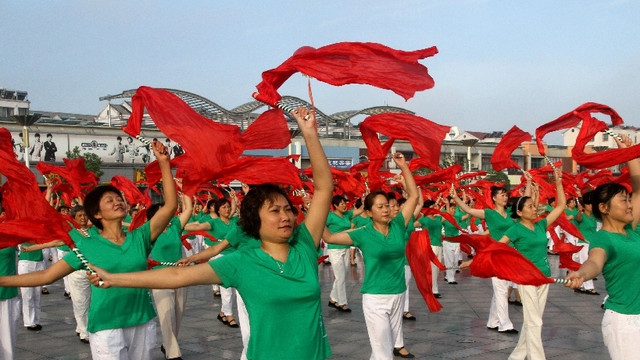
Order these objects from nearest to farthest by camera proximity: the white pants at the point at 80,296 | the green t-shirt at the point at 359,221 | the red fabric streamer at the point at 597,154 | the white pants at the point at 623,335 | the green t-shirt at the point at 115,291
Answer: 1. the white pants at the point at 623,335
2. the green t-shirt at the point at 115,291
3. the red fabric streamer at the point at 597,154
4. the white pants at the point at 80,296
5. the green t-shirt at the point at 359,221

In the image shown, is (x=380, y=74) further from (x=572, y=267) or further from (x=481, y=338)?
(x=481, y=338)

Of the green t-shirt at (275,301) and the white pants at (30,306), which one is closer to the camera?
the green t-shirt at (275,301)

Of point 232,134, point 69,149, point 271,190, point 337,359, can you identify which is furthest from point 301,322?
point 69,149

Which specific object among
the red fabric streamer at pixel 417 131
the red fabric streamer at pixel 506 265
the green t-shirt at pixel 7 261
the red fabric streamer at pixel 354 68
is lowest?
the green t-shirt at pixel 7 261

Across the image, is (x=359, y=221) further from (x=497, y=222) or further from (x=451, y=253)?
(x=451, y=253)

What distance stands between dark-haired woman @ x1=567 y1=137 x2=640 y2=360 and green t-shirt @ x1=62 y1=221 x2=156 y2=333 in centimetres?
304

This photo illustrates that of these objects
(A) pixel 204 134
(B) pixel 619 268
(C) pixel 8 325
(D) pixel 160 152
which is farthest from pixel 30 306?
(B) pixel 619 268

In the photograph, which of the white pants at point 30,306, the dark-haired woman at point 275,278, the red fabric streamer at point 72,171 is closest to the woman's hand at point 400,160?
the dark-haired woman at point 275,278

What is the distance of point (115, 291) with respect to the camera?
4.82 m

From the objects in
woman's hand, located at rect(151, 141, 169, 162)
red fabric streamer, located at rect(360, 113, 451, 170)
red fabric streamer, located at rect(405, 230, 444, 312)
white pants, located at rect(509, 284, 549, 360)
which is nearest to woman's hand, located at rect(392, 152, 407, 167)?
red fabric streamer, located at rect(360, 113, 451, 170)

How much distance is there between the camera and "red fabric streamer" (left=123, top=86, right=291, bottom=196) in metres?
4.07

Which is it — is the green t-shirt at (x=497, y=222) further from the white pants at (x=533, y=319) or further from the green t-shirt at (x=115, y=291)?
the green t-shirt at (x=115, y=291)

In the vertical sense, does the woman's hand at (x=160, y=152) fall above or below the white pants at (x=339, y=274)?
above

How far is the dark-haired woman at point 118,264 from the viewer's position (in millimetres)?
4723
